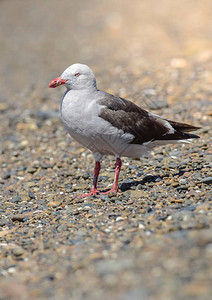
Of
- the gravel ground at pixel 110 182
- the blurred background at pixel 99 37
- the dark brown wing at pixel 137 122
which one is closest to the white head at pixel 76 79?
the dark brown wing at pixel 137 122

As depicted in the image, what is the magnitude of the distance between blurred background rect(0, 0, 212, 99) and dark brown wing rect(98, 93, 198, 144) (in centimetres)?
678

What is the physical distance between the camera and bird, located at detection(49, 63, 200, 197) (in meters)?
6.90

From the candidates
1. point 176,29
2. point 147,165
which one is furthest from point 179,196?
point 176,29

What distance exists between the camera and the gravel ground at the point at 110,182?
14.3 ft

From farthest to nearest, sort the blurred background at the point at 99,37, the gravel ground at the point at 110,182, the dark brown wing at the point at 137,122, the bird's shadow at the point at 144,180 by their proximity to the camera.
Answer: the blurred background at the point at 99,37
the bird's shadow at the point at 144,180
the dark brown wing at the point at 137,122
the gravel ground at the point at 110,182

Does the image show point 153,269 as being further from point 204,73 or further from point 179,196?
point 204,73

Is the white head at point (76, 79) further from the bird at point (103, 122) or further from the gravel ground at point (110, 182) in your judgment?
the gravel ground at point (110, 182)

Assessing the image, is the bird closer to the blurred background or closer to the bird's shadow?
the bird's shadow

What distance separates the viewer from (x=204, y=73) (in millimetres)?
13641

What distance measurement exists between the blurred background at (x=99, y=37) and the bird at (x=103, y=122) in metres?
7.02

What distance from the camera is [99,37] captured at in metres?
19.9

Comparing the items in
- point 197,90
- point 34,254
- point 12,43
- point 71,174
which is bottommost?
point 34,254

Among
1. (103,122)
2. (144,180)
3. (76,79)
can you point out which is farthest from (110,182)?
(76,79)

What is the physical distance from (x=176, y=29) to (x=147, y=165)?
39.2 ft
